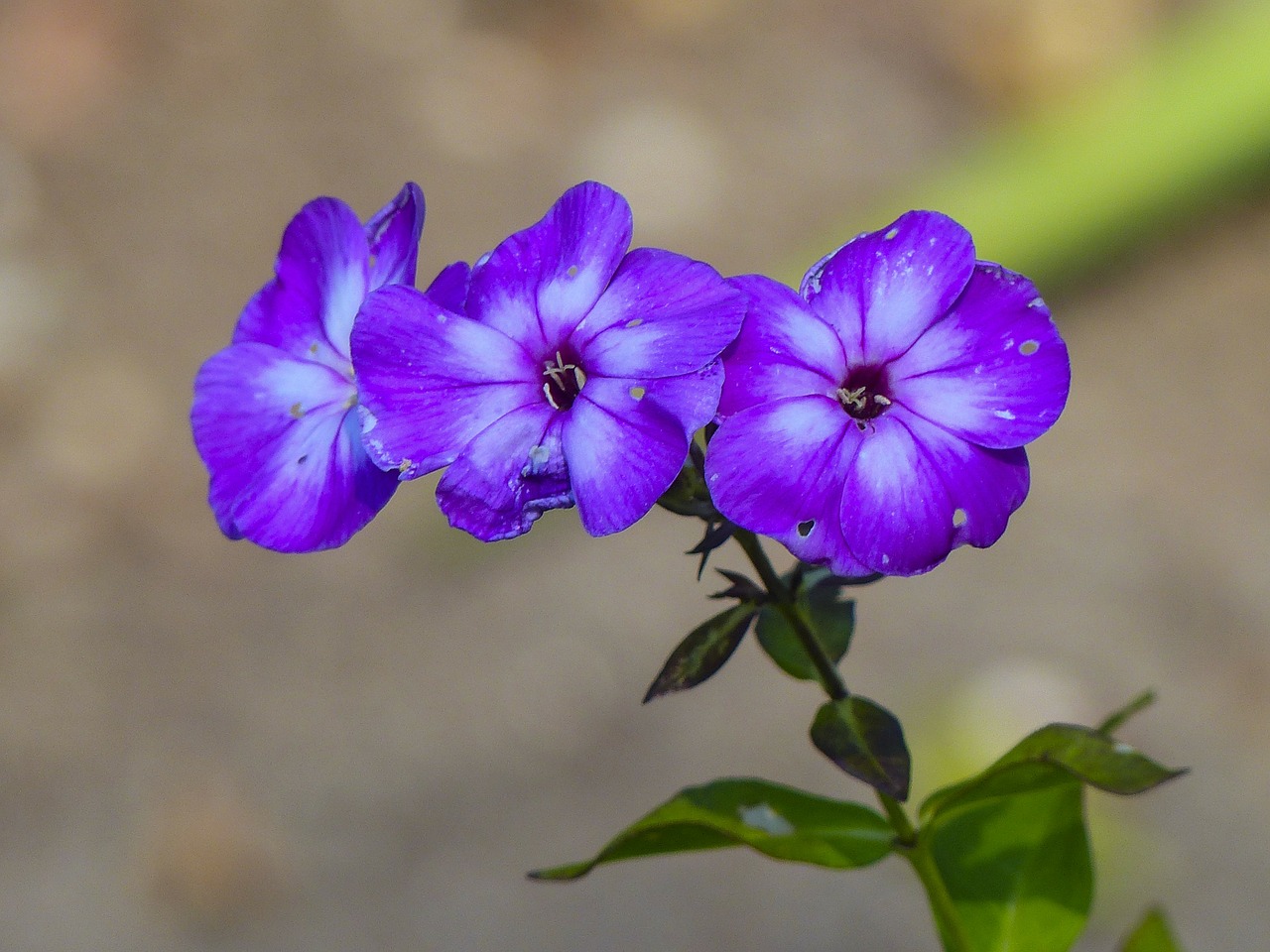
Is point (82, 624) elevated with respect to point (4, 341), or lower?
lower

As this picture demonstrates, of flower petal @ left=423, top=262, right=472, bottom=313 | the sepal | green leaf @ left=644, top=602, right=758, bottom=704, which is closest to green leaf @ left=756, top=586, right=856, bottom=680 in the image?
the sepal

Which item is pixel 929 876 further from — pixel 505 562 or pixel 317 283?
pixel 505 562

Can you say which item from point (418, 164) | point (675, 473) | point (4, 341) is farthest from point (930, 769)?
point (4, 341)

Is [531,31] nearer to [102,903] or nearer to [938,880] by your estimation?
[102,903]

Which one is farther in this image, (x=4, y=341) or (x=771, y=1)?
(x=771, y=1)

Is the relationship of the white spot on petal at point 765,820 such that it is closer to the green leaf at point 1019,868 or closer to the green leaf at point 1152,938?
the green leaf at point 1019,868

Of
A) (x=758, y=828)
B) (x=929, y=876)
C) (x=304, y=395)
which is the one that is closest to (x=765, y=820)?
(x=758, y=828)
